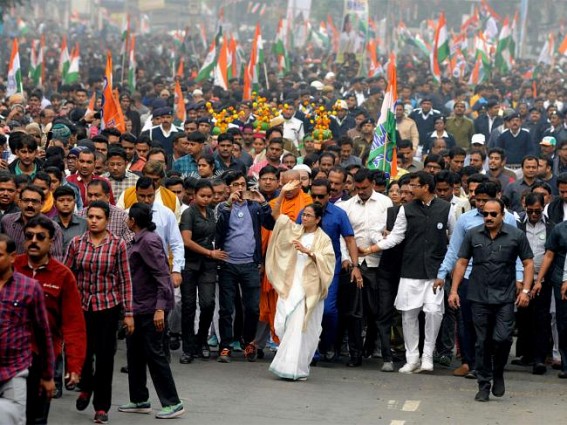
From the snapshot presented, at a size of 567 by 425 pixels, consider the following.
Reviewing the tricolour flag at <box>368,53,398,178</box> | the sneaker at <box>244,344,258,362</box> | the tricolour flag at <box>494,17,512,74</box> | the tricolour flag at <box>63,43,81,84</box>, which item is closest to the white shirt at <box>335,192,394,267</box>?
the sneaker at <box>244,344,258,362</box>

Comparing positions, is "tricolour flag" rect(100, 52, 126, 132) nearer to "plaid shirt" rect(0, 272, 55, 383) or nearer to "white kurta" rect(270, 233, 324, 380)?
"white kurta" rect(270, 233, 324, 380)

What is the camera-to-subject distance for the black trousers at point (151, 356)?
384 inches

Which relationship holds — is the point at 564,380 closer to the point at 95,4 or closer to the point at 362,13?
the point at 362,13

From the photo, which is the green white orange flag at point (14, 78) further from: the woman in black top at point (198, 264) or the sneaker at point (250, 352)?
the sneaker at point (250, 352)

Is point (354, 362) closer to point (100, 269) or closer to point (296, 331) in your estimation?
point (296, 331)

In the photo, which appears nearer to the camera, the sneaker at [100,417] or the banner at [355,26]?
the sneaker at [100,417]

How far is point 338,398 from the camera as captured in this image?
35.4ft

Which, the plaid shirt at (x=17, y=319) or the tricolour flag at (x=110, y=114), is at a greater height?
the plaid shirt at (x=17, y=319)

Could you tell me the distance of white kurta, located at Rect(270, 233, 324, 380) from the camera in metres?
11.4

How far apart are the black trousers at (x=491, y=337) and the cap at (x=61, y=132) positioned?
678cm

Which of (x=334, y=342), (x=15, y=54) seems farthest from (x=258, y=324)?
(x=15, y=54)

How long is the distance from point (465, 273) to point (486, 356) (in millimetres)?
1226

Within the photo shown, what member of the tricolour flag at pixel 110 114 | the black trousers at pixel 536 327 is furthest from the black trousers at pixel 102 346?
the tricolour flag at pixel 110 114

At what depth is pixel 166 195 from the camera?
12273 mm
